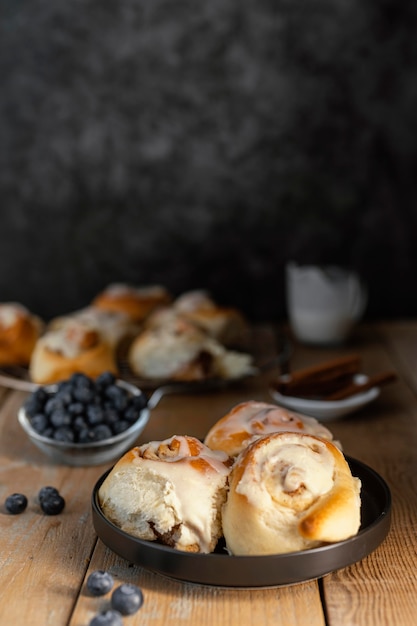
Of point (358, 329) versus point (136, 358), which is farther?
point (358, 329)

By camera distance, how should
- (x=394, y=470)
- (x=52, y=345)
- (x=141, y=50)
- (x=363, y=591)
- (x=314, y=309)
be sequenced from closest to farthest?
(x=363, y=591), (x=394, y=470), (x=52, y=345), (x=314, y=309), (x=141, y=50)

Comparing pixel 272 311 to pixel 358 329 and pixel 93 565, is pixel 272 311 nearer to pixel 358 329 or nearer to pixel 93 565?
pixel 358 329

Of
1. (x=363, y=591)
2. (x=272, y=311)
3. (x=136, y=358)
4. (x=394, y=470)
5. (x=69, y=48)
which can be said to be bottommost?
(x=272, y=311)

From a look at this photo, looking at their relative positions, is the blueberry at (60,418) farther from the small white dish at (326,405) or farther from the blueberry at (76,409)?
the small white dish at (326,405)

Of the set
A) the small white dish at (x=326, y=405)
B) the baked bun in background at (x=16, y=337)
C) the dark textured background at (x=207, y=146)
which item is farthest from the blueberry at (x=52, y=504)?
the dark textured background at (x=207, y=146)

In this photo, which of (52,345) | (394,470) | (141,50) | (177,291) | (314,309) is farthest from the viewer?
(177,291)

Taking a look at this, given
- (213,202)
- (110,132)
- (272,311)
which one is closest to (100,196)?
(110,132)

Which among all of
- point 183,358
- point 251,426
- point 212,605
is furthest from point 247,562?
point 183,358

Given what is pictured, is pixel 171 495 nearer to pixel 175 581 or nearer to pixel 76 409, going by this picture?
pixel 175 581

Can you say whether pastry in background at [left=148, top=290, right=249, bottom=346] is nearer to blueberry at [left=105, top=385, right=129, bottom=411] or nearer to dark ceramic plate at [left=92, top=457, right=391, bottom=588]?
blueberry at [left=105, top=385, right=129, bottom=411]
